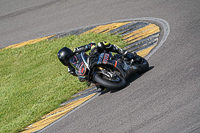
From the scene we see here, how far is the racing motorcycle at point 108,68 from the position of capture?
7.36 meters

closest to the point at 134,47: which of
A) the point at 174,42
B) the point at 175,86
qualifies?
the point at 174,42

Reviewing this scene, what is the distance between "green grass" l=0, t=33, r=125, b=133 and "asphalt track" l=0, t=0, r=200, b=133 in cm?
126

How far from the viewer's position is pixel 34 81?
11.0 m

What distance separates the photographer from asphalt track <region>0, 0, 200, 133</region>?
227 inches

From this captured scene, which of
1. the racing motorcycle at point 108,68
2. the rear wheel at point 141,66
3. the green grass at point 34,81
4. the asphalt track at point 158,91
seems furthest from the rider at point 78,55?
the green grass at point 34,81

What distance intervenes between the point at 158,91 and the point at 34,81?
5.76m

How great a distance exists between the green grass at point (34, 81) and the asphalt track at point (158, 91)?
4.15 feet

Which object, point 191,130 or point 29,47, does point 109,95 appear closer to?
point 191,130

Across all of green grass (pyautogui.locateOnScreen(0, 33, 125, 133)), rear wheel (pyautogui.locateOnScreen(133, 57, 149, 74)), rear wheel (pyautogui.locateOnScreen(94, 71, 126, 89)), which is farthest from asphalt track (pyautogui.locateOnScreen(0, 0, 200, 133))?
green grass (pyautogui.locateOnScreen(0, 33, 125, 133))

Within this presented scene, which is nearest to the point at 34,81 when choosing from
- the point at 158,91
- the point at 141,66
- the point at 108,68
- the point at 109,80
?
the point at 108,68

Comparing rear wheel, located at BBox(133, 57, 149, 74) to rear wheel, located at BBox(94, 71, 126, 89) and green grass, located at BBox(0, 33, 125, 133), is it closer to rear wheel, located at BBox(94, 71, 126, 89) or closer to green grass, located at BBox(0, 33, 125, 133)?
Answer: rear wheel, located at BBox(94, 71, 126, 89)

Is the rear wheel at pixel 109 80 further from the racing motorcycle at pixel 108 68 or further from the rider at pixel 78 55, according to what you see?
the rider at pixel 78 55

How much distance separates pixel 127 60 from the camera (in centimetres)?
798

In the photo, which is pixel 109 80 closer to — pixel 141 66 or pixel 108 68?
pixel 108 68
